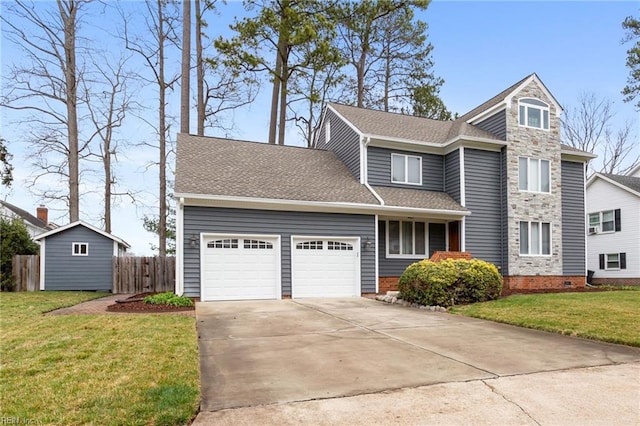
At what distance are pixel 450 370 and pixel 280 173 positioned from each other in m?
11.4

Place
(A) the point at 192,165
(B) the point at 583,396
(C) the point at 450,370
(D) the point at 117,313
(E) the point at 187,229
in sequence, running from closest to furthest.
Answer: (B) the point at 583,396, (C) the point at 450,370, (D) the point at 117,313, (E) the point at 187,229, (A) the point at 192,165

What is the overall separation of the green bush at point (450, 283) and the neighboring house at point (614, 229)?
46.5 ft

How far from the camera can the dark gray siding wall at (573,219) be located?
18.0 metres

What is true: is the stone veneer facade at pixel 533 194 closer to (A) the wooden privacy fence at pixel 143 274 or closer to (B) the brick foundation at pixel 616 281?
(B) the brick foundation at pixel 616 281

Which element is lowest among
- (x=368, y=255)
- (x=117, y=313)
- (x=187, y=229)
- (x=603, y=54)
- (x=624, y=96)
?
(x=117, y=313)

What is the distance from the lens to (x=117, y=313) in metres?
10.2

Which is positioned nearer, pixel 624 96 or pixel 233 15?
pixel 233 15

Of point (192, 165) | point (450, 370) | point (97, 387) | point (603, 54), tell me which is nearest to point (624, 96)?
point (603, 54)

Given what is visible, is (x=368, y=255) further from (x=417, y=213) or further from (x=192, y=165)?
(x=192, y=165)

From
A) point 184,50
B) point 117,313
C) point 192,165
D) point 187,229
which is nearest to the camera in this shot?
point 117,313

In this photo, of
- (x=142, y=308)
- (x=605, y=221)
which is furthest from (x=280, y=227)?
(x=605, y=221)

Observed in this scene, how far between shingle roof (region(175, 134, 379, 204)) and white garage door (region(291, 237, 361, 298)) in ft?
4.99

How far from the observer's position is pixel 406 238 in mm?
16609

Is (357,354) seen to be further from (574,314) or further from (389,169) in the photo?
(389,169)
